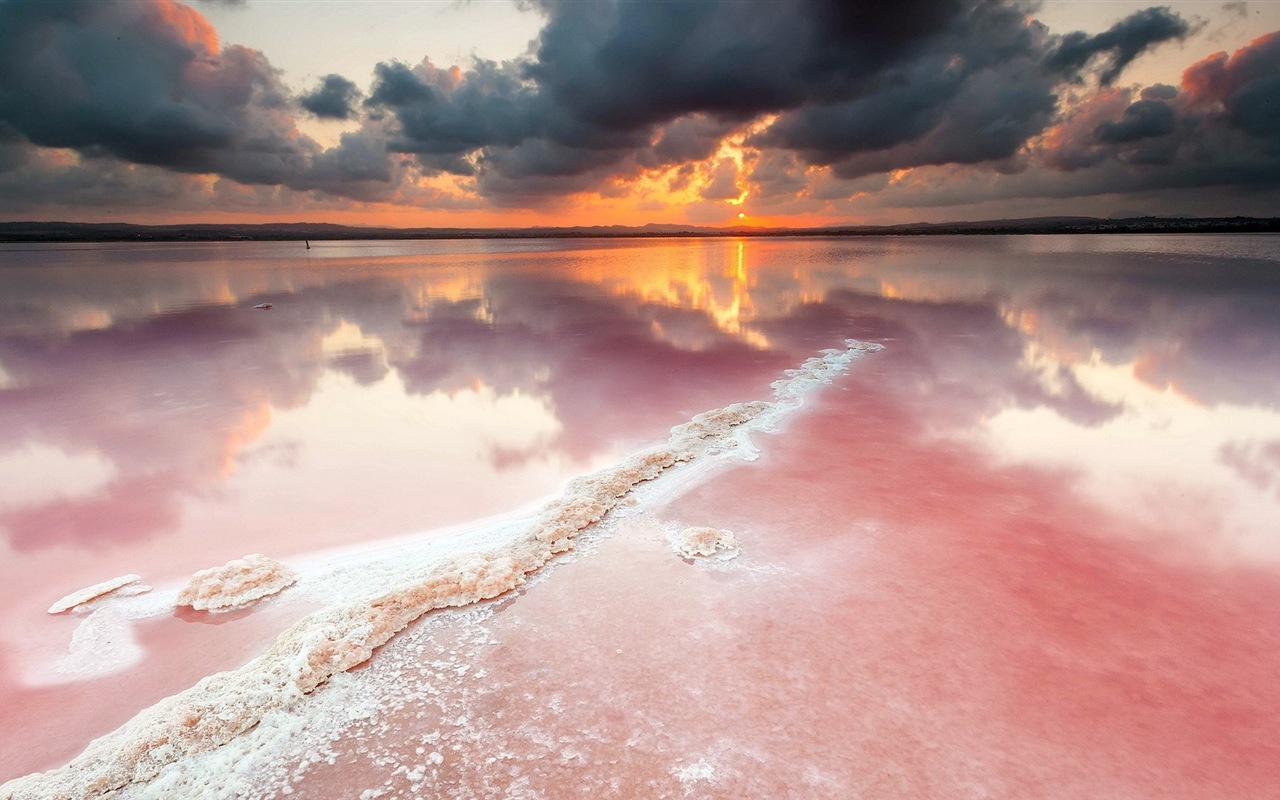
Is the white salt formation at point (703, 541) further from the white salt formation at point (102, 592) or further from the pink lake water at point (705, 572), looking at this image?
the white salt formation at point (102, 592)

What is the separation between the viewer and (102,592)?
15.6 ft

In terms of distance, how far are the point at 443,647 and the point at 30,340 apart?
1950 cm

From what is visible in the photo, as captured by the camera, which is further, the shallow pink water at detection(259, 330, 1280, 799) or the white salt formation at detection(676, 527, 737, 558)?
the white salt formation at detection(676, 527, 737, 558)

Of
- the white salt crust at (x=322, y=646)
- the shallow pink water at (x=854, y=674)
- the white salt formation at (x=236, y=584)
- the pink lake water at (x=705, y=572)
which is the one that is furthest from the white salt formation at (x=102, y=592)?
the shallow pink water at (x=854, y=674)

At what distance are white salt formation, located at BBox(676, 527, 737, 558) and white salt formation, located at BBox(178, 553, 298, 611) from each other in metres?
3.40

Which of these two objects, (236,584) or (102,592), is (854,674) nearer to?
(236,584)

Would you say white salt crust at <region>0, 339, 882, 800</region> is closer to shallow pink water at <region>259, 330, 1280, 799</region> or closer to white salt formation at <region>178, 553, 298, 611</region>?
shallow pink water at <region>259, 330, 1280, 799</region>

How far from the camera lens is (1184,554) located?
5.23 metres

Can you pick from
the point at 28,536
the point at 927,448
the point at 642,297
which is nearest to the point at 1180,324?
the point at 927,448

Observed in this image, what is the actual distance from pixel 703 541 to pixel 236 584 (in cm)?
401

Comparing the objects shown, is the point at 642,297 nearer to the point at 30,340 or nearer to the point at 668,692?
the point at 30,340

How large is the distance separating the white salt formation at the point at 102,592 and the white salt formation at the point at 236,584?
422 millimetres

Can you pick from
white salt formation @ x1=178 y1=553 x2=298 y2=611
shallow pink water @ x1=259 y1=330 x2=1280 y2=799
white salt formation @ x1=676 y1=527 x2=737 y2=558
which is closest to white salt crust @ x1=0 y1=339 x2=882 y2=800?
shallow pink water @ x1=259 y1=330 x2=1280 y2=799

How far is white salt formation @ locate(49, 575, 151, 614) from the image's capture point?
15.1ft
